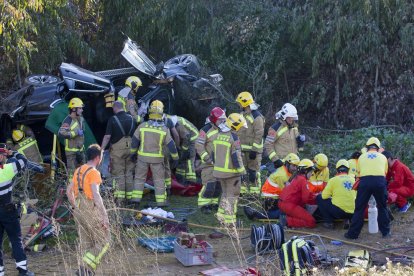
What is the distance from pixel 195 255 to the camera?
9.98 m

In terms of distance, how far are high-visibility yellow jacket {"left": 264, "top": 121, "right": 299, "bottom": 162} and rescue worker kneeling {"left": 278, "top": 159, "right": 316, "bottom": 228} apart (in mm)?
1356

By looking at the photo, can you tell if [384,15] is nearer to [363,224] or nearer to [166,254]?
[363,224]

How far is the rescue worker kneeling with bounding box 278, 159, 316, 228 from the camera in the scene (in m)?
11.8

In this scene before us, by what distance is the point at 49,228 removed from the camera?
10.9 m

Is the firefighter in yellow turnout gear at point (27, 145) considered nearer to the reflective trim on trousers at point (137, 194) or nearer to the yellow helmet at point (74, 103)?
the yellow helmet at point (74, 103)

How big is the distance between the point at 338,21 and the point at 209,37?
10.2 feet

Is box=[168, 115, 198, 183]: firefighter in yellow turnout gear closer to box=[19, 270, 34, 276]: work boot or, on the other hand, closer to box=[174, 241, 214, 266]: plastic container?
box=[174, 241, 214, 266]: plastic container

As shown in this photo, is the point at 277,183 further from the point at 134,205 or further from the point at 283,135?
the point at 134,205

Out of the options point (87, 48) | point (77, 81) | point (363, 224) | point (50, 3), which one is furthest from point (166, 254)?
point (87, 48)

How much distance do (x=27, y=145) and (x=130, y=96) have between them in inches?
82.2

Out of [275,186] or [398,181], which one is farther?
[398,181]

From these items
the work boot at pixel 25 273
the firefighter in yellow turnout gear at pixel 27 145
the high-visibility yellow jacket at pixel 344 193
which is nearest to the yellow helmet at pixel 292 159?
the high-visibility yellow jacket at pixel 344 193

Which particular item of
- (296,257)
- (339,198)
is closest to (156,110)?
(339,198)

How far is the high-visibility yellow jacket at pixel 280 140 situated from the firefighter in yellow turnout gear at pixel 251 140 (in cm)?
23
